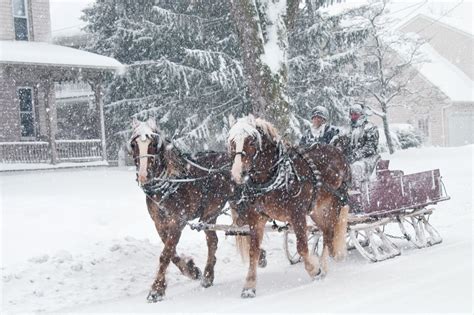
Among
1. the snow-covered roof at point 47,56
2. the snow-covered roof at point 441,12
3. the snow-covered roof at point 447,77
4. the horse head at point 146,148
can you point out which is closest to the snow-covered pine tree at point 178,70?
the snow-covered roof at point 47,56

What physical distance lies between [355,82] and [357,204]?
16.7 m

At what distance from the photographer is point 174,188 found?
26.4 feet

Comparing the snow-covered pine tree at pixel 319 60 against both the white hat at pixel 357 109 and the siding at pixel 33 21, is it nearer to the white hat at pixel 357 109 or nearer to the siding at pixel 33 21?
the siding at pixel 33 21

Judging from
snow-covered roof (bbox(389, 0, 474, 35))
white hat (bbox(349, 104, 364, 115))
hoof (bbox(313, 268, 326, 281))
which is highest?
snow-covered roof (bbox(389, 0, 474, 35))

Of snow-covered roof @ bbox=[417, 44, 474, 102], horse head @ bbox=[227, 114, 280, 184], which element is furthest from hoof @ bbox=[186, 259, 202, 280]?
snow-covered roof @ bbox=[417, 44, 474, 102]

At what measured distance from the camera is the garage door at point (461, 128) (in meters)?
40.7

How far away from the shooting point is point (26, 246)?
9.82 meters

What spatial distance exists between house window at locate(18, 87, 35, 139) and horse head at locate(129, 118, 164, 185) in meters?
17.2

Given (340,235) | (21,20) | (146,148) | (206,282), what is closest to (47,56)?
(21,20)

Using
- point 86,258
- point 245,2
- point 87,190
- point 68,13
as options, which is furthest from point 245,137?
point 68,13

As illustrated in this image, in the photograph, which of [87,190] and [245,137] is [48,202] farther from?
[245,137]

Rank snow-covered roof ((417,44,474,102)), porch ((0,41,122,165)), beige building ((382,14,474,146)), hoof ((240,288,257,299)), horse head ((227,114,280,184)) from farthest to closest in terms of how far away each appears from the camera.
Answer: snow-covered roof ((417,44,474,102))
beige building ((382,14,474,146))
porch ((0,41,122,165))
hoof ((240,288,257,299))
horse head ((227,114,280,184))

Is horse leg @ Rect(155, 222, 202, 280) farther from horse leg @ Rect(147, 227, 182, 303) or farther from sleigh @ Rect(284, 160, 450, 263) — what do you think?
sleigh @ Rect(284, 160, 450, 263)

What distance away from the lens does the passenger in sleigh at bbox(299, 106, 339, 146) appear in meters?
10.0
